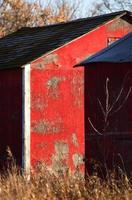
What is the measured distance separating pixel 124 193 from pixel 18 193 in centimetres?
161

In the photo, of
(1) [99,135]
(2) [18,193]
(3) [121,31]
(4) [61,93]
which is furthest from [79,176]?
(3) [121,31]

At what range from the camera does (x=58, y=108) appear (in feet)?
64.1

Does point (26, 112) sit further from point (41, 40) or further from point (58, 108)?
point (41, 40)

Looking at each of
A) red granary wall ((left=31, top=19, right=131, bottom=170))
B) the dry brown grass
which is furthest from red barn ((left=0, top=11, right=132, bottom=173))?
the dry brown grass

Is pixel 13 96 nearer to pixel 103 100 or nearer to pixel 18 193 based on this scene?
pixel 103 100

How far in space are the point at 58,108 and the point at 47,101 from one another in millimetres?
385

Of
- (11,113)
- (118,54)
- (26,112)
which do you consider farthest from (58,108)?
(118,54)

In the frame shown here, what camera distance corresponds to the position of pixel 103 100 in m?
12.8

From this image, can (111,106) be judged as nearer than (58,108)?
Yes

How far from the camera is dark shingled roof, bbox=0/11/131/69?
64.9 ft

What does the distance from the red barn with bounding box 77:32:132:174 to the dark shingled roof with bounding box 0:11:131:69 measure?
21.6 ft

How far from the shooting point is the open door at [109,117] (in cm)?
1147

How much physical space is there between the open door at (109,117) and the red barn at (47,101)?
6.26 meters

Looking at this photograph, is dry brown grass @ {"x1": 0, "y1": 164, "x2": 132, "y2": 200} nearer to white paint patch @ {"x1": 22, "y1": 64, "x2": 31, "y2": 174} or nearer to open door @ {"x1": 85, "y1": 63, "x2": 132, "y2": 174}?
open door @ {"x1": 85, "y1": 63, "x2": 132, "y2": 174}
